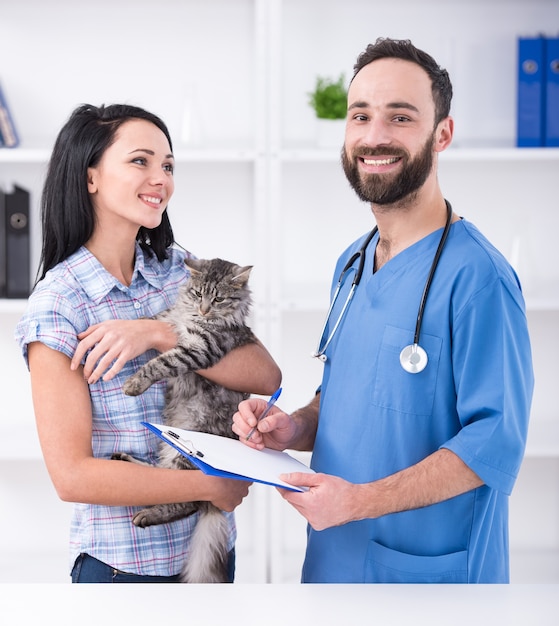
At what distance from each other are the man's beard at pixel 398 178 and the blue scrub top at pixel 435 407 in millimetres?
110

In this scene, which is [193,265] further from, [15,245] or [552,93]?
[552,93]

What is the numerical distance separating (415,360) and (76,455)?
635 millimetres

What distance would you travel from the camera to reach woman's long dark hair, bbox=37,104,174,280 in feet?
4.71

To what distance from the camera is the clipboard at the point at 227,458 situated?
1100 millimetres

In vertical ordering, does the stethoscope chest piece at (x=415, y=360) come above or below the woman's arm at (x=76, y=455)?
above

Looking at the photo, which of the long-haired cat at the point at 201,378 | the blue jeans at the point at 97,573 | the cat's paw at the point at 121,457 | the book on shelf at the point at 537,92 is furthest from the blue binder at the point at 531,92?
the blue jeans at the point at 97,573

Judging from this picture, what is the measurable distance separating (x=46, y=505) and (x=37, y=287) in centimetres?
178

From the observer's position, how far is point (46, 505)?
2.92 metres

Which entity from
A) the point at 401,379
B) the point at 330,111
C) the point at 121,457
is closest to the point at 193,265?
the point at 121,457

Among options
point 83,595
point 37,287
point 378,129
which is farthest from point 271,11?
point 83,595

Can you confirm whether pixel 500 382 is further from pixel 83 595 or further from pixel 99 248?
pixel 99 248

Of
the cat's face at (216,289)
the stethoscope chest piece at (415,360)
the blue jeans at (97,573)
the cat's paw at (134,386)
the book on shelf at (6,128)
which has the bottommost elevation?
Result: the blue jeans at (97,573)

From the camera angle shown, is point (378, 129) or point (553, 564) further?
point (553, 564)

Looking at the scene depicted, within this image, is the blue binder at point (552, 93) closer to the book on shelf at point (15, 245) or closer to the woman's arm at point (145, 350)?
the woman's arm at point (145, 350)
